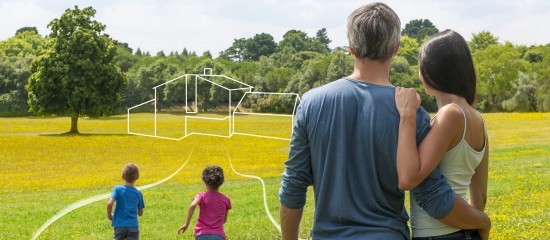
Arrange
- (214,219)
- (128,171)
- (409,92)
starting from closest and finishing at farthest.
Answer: (409,92), (214,219), (128,171)

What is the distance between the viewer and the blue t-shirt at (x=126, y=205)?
21.9 feet

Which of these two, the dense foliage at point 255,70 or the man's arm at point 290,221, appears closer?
the man's arm at point 290,221

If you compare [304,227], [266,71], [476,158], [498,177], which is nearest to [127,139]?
[266,71]

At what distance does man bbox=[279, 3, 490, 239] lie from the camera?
8.56 ft

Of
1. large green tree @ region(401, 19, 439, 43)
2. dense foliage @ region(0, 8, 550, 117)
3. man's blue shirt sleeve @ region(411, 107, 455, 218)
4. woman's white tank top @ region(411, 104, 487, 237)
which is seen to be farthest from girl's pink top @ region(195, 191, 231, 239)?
large green tree @ region(401, 19, 439, 43)

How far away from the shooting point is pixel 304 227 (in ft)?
38.8


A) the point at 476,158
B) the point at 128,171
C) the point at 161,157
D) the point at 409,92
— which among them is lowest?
the point at 161,157

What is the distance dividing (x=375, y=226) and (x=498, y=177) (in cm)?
1831

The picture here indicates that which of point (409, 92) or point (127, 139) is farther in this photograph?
point (127, 139)

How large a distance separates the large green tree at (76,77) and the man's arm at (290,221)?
1318 inches

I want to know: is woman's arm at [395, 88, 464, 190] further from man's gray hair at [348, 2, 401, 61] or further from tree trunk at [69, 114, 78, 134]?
tree trunk at [69, 114, 78, 134]

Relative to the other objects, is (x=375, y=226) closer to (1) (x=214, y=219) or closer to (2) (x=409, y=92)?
(2) (x=409, y=92)

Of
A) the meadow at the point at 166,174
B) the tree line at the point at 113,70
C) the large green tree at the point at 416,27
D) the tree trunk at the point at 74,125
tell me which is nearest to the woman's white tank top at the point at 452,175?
the meadow at the point at 166,174

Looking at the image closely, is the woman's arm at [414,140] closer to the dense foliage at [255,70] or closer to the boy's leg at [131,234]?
the boy's leg at [131,234]
